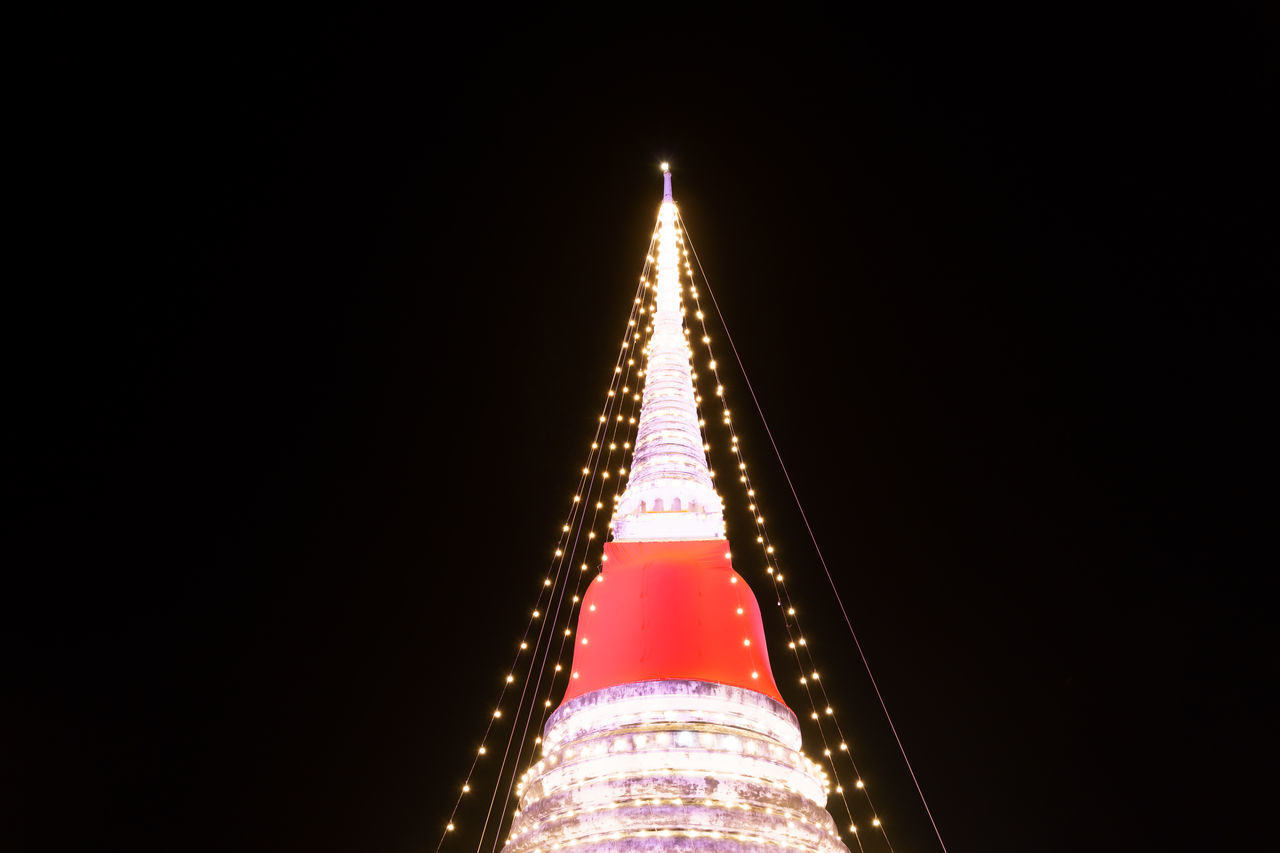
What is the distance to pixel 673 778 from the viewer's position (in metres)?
4.86

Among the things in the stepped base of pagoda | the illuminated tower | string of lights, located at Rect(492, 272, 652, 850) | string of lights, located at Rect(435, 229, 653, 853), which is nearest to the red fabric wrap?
the illuminated tower

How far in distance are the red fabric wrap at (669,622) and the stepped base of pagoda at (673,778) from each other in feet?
0.81

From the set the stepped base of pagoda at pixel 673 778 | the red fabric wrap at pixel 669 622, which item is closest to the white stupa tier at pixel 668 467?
the red fabric wrap at pixel 669 622

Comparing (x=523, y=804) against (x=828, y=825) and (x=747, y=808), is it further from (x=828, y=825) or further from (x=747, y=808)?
(x=828, y=825)

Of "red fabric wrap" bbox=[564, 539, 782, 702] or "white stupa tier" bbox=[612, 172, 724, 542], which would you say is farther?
"white stupa tier" bbox=[612, 172, 724, 542]

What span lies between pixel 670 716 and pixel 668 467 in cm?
223

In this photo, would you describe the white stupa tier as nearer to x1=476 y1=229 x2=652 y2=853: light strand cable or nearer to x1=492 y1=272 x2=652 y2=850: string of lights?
x1=492 y1=272 x2=652 y2=850: string of lights

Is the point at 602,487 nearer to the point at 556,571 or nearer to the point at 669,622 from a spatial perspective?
the point at 556,571

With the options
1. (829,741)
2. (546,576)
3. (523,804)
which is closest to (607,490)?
(546,576)

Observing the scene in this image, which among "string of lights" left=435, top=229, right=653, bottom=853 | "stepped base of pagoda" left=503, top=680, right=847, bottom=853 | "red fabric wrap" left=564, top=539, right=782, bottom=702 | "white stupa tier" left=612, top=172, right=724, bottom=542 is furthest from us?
"string of lights" left=435, top=229, right=653, bottom=853

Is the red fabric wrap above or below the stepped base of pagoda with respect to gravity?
above

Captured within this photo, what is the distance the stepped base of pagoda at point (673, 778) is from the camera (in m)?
4.67

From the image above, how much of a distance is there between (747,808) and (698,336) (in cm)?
761

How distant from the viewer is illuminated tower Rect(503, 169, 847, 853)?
474 centimetres
